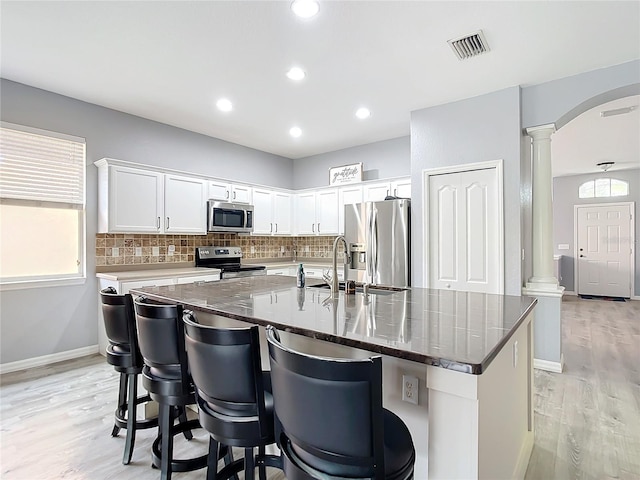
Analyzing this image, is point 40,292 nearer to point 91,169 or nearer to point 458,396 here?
point 91,169

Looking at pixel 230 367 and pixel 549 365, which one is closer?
pixel 230 367

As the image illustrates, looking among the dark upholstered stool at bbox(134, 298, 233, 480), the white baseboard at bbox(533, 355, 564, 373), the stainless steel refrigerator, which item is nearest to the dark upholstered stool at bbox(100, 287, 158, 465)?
the dark upholstered stool at bbox(134, 298, 233, 480)

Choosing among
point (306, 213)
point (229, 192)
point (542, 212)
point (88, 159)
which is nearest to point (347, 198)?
point (306, 213)

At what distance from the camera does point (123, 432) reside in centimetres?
237

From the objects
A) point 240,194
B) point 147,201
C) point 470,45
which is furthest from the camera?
point 240,194

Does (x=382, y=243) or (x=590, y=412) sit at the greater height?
(x=382, y=243)

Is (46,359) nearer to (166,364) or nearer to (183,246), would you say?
(183,246)

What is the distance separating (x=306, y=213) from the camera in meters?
5.90

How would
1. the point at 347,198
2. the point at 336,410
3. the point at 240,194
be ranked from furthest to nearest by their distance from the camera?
the point at 347,198 → the point at 240,194 → the point at 336,410

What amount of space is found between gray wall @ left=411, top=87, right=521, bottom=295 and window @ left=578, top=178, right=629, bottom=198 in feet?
20.3

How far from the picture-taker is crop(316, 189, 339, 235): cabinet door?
5.50m

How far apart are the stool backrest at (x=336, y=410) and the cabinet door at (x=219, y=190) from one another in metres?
4.16

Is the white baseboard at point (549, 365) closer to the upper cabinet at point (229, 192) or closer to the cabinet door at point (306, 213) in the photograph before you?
the cabinet door at point (306, 213)

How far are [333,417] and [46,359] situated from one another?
13.1ft
